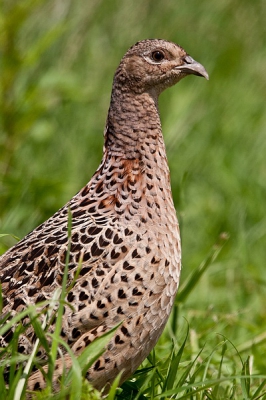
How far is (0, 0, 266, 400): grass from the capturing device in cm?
512

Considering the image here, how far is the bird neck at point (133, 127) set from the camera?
14.4ft

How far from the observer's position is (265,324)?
18.6 feet

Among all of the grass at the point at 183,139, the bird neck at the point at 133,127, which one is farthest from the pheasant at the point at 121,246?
the grass at the point at 183,139

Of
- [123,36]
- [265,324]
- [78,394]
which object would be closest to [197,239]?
[265,324]

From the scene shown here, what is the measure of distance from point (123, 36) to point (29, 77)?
1546 millimetres

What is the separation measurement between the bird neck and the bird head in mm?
59

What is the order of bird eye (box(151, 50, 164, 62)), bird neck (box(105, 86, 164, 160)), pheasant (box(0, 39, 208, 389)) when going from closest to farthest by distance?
pheasant (box(0, 39, 208, 389)) → bird neck (box(105, 86, 164, 160)) → bird eye (box(151, 50, 164, 62))

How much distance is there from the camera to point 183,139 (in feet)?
25.1

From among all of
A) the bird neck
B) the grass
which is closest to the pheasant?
the bird neck

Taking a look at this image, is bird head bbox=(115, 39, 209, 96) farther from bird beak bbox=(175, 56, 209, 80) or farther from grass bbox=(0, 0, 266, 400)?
grass bbox=(0, 0, 266, 400)

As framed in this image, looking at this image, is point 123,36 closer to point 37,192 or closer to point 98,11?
point 98,11

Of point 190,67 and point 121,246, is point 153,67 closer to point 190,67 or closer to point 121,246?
point 190,67

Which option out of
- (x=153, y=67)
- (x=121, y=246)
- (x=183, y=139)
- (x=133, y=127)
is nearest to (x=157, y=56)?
(x=153, y=67)

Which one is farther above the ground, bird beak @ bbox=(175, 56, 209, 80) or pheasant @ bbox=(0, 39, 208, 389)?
bird beak @ bbox=(175, 56, 209, 80)
